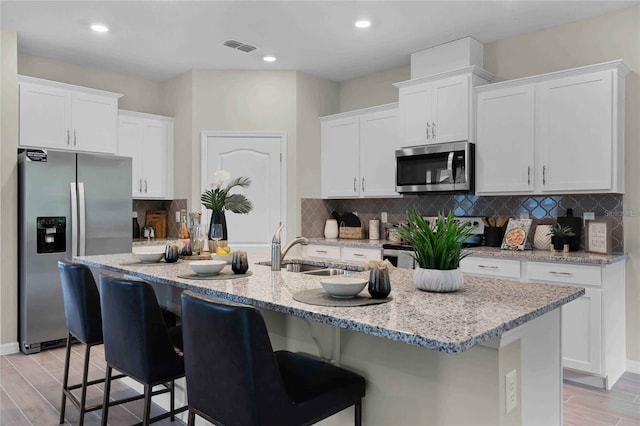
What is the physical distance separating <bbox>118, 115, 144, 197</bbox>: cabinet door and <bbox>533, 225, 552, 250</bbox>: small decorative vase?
412cm

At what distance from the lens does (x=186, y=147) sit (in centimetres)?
534

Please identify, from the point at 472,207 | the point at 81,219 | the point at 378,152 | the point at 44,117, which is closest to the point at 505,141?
the point at 472,207

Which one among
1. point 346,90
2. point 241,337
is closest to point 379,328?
point 241,337

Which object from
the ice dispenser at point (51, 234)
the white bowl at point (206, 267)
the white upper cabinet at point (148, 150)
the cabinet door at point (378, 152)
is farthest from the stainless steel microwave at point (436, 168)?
the ice dispenser at point (51, 234)

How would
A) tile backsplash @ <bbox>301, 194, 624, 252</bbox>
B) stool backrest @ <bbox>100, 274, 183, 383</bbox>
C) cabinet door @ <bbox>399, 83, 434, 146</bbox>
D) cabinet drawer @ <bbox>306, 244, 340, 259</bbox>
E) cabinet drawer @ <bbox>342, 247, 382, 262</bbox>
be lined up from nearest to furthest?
stool backrest @ <bbox>100, 274, 183, 383</bbox>
tile backsplash @ <bbox>301, 194, 624, 252</bbox>
cabinet door @ <bbox>399, 83, 434, 146</bbox>
cabinet drawer @ <bbox>342, 247, 382, 262</bbox>
cabinet drawer @ <bbox>306, 244, 340, 259</bbox>

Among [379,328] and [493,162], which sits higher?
[493,162]

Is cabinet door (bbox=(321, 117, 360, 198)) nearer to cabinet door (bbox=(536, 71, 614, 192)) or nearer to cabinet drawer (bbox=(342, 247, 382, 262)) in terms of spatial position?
cabinet drawer (bbox=(342, 247, 382, 262))

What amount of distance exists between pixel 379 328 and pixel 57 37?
14.4ft

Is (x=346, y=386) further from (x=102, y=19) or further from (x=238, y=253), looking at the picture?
(x=102, y=19)

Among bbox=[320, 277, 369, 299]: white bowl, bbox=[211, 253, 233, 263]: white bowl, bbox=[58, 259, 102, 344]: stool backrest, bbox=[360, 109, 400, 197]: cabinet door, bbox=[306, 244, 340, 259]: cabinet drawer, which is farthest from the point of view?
bbox=[306, 244, 340, 259]: cabinet drawer

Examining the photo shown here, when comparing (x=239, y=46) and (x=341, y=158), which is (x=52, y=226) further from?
(x=341, y=158)

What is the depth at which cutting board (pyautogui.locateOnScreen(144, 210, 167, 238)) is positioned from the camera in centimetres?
564

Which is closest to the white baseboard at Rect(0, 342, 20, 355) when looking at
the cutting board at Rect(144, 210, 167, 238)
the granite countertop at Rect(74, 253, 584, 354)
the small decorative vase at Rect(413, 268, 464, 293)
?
the cutting board at Rect(144, 210, 167, 238)

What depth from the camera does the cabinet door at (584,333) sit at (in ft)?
10.5
